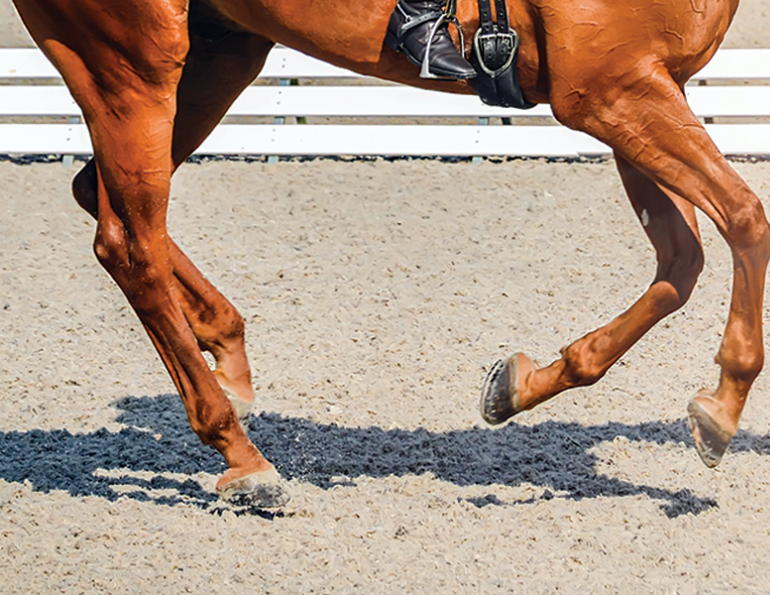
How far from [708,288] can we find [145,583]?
3789mm

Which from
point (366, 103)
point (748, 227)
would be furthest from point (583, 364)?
point (366, 103)

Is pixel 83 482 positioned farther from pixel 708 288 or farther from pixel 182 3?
pixel 708 288

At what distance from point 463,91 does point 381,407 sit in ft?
5.40

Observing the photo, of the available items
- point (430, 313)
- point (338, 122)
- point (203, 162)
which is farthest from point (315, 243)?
point (338, 122)

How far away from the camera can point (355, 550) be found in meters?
3.38

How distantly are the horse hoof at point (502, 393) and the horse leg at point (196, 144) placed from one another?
0.93 m

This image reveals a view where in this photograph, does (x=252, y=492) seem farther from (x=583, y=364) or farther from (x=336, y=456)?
(x=583, y=364)

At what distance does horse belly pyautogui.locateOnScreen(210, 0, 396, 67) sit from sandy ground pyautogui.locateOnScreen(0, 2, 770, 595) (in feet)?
5.08

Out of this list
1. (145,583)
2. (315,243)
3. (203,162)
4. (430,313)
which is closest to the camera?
(145,583)

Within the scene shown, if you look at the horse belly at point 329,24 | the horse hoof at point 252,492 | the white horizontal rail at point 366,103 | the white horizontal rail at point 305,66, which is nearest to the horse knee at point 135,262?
the horse hoof at point 252,492

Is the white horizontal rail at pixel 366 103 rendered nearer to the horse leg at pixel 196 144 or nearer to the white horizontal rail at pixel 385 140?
the white horizontal rail at pixel 385 140

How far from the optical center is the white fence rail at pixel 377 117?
26.1ft

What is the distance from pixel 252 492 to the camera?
11.9 ft

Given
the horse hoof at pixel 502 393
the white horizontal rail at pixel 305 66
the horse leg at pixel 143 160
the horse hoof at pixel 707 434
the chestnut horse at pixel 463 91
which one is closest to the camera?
the chestnut horse at pixel 463 91
